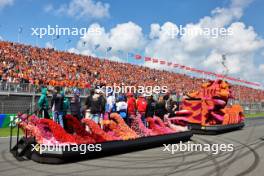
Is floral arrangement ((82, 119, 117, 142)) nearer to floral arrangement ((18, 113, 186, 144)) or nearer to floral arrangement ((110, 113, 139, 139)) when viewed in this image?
floral arrangement ((18, 113, 186, 144))

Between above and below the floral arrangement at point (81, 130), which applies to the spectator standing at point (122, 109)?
above

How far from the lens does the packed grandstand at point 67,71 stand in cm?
→ 2352

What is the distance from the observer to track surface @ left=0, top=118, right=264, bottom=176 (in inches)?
292

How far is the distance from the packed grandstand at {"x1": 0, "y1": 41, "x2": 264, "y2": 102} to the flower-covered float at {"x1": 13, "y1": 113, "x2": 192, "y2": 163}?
9572 millimetres

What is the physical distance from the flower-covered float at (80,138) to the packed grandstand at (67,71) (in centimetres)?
957

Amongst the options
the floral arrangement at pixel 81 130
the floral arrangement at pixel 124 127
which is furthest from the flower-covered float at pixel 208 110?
the floral arrangement at pixel 124 127

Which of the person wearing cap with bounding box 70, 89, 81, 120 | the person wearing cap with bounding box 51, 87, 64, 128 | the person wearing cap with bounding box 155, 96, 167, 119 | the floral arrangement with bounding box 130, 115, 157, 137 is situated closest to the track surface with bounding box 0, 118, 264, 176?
the floral arrangement with bounding box 130, 115, 157, 137

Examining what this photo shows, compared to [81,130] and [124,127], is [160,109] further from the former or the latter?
[81,130]

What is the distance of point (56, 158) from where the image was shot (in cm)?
810

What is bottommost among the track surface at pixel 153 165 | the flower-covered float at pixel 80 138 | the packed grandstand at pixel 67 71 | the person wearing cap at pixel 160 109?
the track surface at pixel 153 165

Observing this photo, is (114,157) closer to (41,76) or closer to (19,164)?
(19,164)

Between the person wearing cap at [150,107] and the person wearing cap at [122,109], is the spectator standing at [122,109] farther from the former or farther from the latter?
the person wearing cap at [150,107]

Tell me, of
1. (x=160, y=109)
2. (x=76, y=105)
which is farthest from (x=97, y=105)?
(x=160, y=109)

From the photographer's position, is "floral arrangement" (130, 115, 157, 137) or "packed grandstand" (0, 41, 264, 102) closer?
"floral arrangement" (130, 115, 157, 137)
